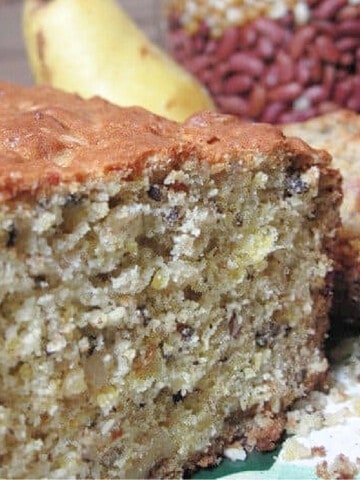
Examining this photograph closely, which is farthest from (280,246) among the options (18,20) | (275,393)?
(18,20)

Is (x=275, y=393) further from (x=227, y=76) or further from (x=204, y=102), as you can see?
(x=227, y=76)

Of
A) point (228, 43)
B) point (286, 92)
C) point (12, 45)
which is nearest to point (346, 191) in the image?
point (286, 92)

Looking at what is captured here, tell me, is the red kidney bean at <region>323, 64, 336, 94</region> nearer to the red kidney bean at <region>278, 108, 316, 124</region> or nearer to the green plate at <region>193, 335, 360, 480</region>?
the red kidney bean at <region>278, 108, 316, 124</region>

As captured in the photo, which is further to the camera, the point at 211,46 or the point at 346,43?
the point at 211,46

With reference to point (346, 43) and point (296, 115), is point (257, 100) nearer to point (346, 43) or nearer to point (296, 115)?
point (296, 115)

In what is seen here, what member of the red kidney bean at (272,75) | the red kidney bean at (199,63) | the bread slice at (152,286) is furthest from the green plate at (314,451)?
the red kidney bean at (199,63)

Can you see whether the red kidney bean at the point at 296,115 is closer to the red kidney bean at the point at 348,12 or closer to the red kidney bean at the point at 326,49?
the red kidney bean at the point at 326,49

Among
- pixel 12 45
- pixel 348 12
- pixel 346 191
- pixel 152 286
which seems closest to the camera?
pixel 152 286
